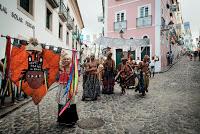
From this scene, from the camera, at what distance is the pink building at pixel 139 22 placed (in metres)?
20.3

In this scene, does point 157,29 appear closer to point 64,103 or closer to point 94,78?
point 94,78

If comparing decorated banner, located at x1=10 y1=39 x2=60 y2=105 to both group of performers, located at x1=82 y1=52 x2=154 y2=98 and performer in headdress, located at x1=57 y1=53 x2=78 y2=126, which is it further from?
group of performers, located at x1=82 y1=52 x2=154 y2=98

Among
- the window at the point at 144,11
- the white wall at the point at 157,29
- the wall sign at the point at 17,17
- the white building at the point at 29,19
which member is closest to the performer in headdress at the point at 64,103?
the white building at the point at 29,19

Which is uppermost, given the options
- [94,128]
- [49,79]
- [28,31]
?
[28,31]

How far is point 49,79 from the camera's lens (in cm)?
452

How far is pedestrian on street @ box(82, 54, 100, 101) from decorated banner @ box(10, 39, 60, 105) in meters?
3.65

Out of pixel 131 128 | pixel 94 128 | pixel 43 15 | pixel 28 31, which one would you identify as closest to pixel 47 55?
pixel 94 128

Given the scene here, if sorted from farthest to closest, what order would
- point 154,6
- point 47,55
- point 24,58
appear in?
point 154,6, point 47,55, point 24,58

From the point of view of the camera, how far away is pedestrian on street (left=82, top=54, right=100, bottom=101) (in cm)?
804

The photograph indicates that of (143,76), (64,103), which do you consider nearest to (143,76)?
(143,76)

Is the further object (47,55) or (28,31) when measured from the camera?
(28,31)

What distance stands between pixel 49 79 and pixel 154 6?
1829cm

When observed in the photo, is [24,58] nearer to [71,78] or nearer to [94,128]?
[71,78]

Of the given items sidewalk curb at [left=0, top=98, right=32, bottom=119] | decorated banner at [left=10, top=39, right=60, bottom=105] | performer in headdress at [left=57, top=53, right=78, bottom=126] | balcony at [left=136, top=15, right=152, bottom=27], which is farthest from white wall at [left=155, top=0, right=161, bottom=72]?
decorated banner at [left=10, top=39, right=60, bottom=105]
